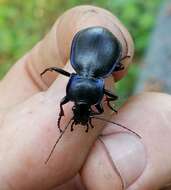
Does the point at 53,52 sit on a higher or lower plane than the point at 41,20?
higher

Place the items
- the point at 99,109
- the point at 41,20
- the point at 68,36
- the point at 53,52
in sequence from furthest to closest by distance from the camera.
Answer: the point at 41,20, the point at 53,52, the point at 68,36, the point at 99,109

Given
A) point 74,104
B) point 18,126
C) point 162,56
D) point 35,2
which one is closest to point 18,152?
point 18,126

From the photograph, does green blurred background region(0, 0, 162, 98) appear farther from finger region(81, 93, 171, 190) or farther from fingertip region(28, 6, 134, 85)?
finger region(81, 93, 171, 190)

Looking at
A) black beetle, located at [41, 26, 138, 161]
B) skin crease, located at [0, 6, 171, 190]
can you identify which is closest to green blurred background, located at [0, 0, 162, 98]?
skin crease, located at [0, 6, 171, 190]

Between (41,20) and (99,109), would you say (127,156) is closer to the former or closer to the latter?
(99,109)

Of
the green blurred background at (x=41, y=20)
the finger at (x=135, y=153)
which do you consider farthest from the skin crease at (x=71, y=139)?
the green blurred background at (x=41, y=20)

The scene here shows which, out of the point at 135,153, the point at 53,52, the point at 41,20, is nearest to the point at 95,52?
the point at 53,52

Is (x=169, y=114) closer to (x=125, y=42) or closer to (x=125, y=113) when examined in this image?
(x=125, y=113)

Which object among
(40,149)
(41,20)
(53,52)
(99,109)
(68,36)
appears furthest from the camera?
(41,20)
